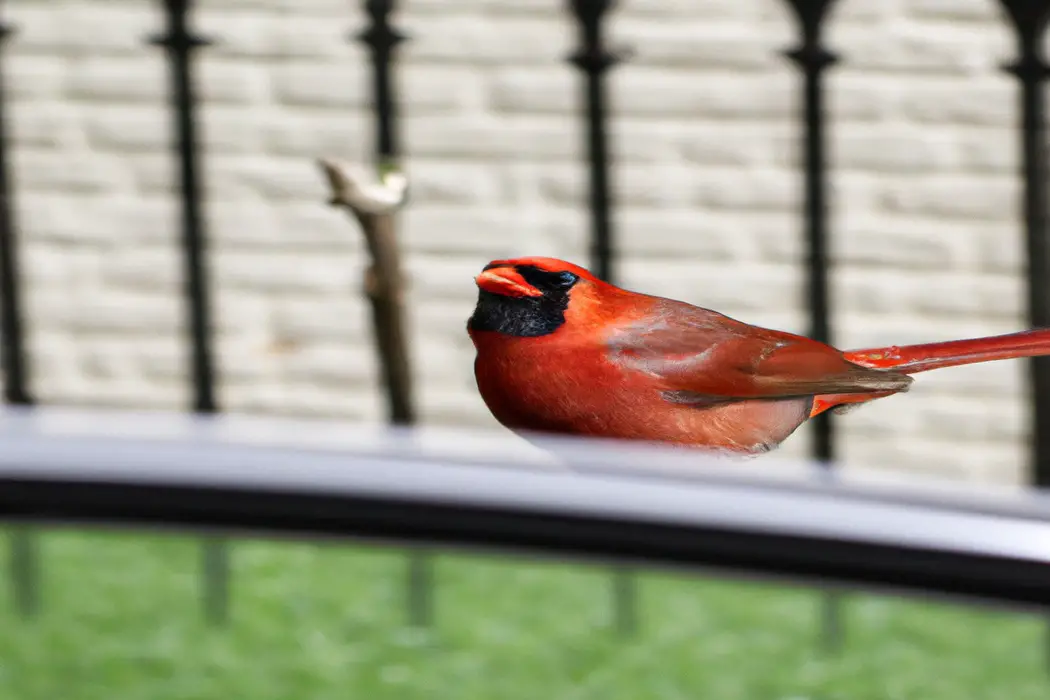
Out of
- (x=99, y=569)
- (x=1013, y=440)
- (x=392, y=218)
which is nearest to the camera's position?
(x=392, y=218)

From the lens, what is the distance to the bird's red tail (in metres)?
0.35

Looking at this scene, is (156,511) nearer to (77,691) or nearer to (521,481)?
(521,481)

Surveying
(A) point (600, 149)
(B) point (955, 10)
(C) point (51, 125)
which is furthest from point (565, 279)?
(C) point (51, 125)

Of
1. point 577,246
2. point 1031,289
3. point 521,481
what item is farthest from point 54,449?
point 577,246

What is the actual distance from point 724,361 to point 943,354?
2.4 inches

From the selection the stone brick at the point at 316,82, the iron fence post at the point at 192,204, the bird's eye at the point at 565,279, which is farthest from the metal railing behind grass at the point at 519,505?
the stone brick at the point at 316,82

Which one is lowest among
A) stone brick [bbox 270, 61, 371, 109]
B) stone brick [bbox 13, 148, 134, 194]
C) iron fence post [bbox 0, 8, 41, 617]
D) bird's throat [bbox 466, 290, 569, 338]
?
iron fence post [bbox 0, 8, 41, 617]

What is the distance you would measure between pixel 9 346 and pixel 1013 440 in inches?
124

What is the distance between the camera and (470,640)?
1.95 meters

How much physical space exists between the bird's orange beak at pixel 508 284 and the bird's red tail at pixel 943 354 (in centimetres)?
9

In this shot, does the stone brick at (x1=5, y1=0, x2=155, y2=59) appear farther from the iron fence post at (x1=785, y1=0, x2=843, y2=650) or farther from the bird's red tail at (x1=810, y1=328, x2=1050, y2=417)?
the bird's red tail at (x1=810, y1=328, x2=1050, y2=417)

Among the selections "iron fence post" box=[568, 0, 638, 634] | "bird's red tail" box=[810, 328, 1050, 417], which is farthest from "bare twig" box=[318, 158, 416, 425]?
"iron fence post" box=[568, 0, 638, 634]

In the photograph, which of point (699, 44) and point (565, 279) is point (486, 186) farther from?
point (565, 279)

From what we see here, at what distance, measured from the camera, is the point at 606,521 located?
0.83 m
